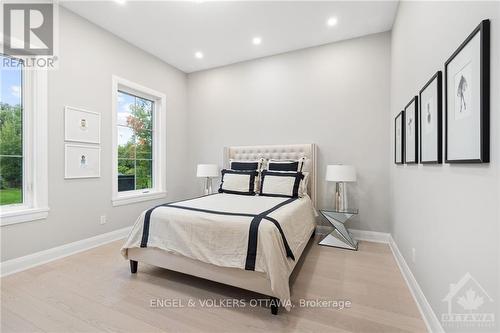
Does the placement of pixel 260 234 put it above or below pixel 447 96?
below

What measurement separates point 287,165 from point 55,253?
3.17 m

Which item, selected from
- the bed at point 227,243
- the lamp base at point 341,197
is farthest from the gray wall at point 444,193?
the bed at point 227,243

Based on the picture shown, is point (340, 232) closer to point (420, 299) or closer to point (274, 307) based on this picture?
point (420, 299)

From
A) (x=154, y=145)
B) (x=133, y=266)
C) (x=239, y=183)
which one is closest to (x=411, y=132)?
(x=239, y=183)

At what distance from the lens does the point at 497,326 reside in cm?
92

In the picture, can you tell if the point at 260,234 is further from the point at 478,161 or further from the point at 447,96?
the point at 447,96

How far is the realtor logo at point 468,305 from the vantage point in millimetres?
1013

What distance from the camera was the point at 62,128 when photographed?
278 cm

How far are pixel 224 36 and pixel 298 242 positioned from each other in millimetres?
3071

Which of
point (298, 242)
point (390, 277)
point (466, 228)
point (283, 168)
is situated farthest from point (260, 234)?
point (283, 168)

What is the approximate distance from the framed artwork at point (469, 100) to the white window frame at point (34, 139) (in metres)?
3.72

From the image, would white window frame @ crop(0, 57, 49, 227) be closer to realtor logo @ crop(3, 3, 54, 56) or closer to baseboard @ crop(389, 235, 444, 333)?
realtor logo @ crop(3, 3, 54, 56)

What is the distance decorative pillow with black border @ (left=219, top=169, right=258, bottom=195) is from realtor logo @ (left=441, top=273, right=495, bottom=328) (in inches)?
96.5

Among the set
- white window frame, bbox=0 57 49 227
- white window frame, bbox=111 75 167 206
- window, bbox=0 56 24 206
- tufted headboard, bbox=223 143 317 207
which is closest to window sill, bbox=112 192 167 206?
white window frame, bbox=111 75 167 206
